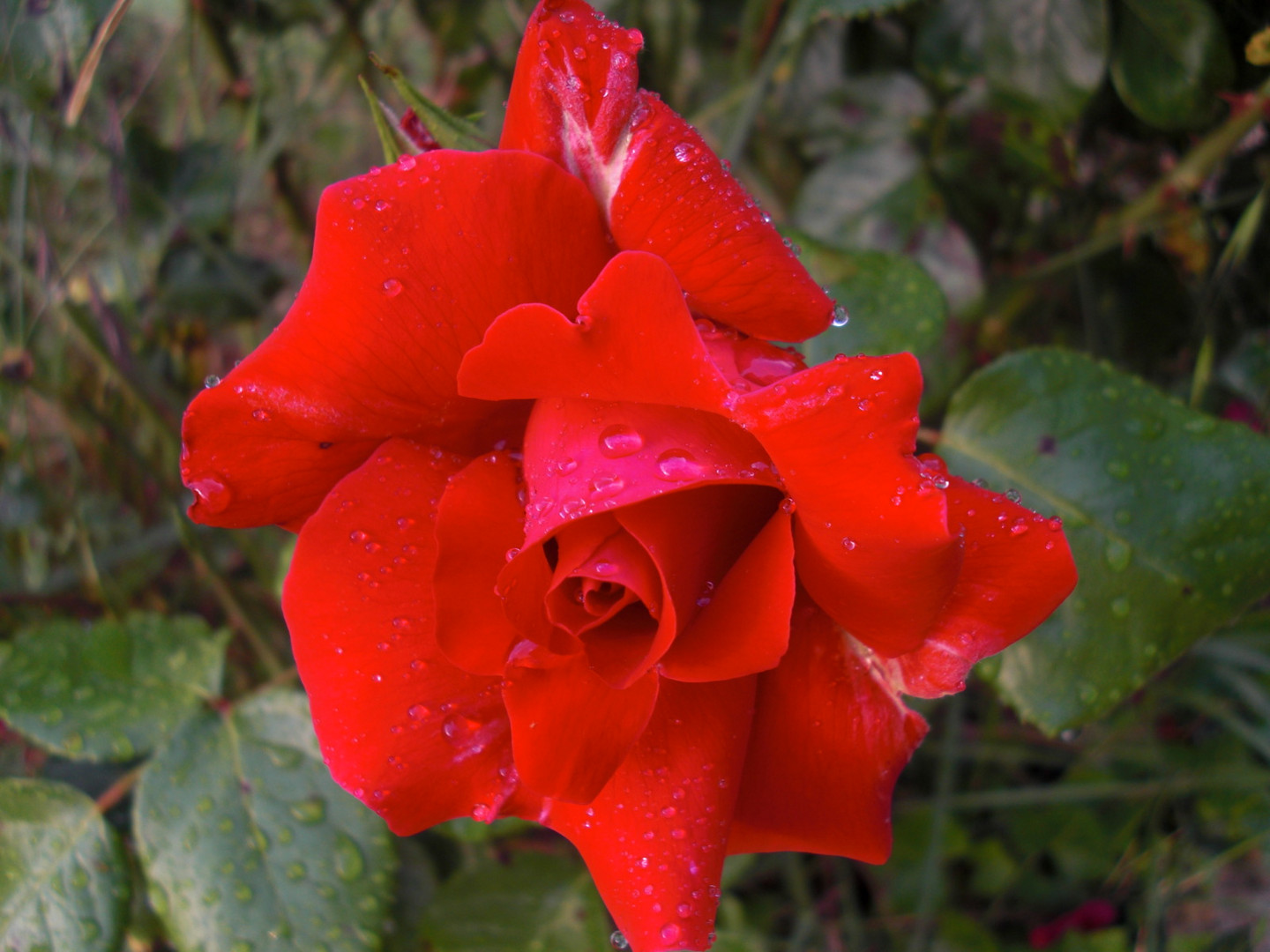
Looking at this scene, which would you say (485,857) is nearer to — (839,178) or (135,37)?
(839,178)

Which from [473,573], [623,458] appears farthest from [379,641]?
[623,458]

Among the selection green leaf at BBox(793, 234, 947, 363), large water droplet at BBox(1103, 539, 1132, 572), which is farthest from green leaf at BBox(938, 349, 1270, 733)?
green leaf at BBox(793, 234, 947, 363)

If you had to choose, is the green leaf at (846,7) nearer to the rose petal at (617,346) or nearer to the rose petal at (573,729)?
the rose petal at (617,346)

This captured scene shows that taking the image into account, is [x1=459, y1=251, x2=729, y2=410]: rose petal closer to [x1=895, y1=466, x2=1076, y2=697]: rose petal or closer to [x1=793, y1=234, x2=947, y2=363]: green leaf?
[x1=895, y1=466, x2=1076, y2=697]: rose petal

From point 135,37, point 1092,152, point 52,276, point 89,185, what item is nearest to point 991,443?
point 1092,152

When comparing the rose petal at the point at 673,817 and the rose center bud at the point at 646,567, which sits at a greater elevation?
the rose center bud at the point at 646,567

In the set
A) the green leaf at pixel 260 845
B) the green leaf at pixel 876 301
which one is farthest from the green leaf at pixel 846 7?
the green leaf at pixel 260 845
